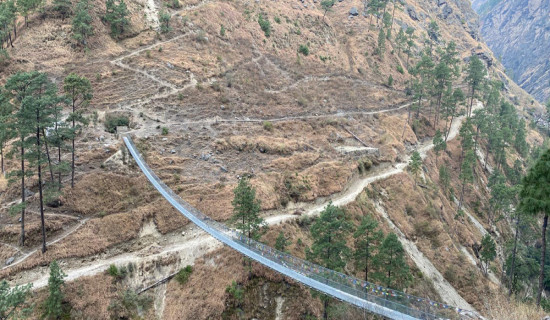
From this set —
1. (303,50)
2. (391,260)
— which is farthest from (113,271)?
(303,50)

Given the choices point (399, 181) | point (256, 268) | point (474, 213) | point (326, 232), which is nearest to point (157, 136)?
point (256, 268)

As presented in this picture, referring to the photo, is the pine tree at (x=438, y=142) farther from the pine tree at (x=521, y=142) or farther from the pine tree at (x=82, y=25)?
the pine tree at (x=82, y=25)

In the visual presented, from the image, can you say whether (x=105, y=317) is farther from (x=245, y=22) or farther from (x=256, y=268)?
(x=245, y=22)

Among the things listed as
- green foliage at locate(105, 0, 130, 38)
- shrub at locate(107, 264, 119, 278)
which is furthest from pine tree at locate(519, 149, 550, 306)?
green foliage at locate(105, 0, 130, 38)

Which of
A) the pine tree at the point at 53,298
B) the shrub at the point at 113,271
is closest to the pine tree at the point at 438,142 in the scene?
the shrub at the point at 113,271

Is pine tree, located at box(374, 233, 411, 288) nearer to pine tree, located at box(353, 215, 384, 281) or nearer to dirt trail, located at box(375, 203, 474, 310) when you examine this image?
pine tree, located at box(353, 215, 384, 281)

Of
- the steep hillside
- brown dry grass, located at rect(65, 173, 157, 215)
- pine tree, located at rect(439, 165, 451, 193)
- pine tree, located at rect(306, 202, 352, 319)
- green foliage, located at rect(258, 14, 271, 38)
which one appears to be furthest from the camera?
green foliage, located at rect(258, 14, 271, 38)
